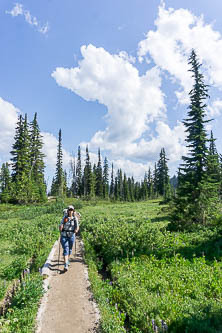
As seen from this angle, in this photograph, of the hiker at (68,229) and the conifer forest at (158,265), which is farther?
the hiker at (68,229)

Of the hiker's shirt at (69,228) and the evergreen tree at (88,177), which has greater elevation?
the evergreen tree at (88,177)

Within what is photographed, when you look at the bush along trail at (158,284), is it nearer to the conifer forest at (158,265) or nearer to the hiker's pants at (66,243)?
the conifer forest at (158,265)

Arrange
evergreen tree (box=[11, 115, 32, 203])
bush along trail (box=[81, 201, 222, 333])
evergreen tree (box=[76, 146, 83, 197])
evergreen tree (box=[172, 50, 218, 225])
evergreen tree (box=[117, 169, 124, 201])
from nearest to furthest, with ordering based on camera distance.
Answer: bush along trail (box=[81, 201, 222, 333])
evergreen tree (box=[172, 50, 218, 225])
evergreen tree (box=[11, 115, 32, 203])
evergreen tree (box=[76, 146, 83, 197])
evergreen tree (box=[117, 169, 124, 201])

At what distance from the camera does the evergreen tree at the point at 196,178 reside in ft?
46.5

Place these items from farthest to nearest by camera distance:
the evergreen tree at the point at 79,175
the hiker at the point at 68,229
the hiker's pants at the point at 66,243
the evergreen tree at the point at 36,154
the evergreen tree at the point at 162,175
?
the evergreen tree at the point at 79,175 → the evergreen tree at the point at 162,175 → the evergreen tree at the point at 36,154 → the hiker at the point at 68,229 → the hiker's pants at the point at 66,243

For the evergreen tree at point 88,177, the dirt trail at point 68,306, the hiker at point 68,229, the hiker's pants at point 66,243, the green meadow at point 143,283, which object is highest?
the evergreen tree at point 88,177

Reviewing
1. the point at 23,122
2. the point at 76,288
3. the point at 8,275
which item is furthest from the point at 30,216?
the point at 23,122

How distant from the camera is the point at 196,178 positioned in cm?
1645

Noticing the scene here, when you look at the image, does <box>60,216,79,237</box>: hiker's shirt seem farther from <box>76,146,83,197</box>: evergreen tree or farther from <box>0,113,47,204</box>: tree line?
<box>76,146,83,197</box>: evergreen tree

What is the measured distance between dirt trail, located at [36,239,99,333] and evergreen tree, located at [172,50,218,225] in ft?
31.3

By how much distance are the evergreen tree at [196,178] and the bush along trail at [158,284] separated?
3.54m

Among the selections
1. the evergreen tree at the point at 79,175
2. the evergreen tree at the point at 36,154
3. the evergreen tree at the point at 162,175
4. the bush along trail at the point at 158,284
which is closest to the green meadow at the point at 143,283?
the bush along trail at the point at 158,284

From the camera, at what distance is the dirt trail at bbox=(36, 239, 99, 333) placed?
15.1 feet

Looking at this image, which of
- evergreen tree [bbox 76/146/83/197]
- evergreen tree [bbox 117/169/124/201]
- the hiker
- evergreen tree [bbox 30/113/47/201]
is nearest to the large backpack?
the hiker
